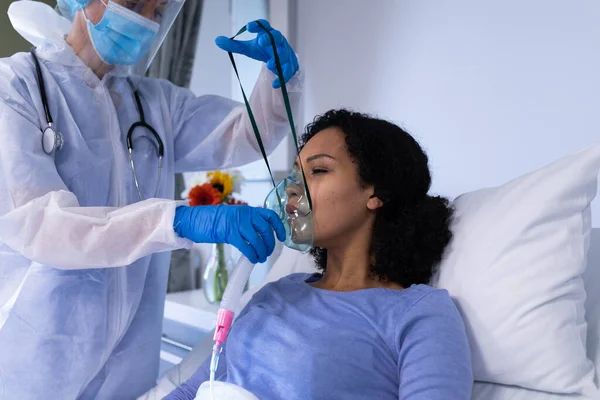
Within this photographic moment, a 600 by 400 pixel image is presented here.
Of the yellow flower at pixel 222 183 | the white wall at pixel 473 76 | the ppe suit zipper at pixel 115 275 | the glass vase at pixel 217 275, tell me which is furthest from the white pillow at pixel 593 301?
the glass vase at pixel 217 275

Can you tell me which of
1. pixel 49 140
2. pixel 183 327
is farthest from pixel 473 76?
pixel 183 327

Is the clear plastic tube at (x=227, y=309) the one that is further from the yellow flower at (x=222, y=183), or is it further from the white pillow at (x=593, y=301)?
the yellow flower at (x=222, y=183)

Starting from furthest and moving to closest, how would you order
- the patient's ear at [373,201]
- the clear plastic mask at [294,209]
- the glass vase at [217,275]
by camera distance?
the glass vase at [217,275] < the patient's ear at [373,201] < the clear plastic mask at [294,209]

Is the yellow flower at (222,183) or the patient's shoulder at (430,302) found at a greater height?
the yellow flower at (222,183)

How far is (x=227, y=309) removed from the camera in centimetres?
99

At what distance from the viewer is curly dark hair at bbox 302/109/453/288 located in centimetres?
121

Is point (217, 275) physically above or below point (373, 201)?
below

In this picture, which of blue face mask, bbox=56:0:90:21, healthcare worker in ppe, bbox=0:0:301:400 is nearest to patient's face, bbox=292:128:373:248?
healthcare worker in ppe, bbox=0:0:301:400

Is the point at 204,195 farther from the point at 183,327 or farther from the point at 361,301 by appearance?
the point at 361,301

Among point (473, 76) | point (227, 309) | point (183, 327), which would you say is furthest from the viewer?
point (183, 327)

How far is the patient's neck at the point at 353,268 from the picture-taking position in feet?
4.00

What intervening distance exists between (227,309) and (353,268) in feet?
1.16

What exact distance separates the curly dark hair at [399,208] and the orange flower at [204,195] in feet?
2.79

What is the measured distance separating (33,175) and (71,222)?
0.45 feet
